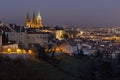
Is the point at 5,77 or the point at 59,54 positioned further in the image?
the point at 59,54

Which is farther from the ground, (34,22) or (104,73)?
(34,22)

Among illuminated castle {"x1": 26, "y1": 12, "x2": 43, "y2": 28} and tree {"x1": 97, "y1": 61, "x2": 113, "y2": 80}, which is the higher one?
illuminated castle {"x1": 26, "y1": 12, "x2": 43, "y2": 28}

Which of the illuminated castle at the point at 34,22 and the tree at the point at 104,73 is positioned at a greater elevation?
the illuminated castle at the point at 34,22

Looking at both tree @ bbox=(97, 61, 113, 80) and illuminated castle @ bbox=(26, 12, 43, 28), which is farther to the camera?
illuminated castle @ bbox=(26, 12, 43, 28)

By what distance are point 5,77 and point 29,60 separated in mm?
6305

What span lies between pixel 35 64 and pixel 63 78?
2.82 m

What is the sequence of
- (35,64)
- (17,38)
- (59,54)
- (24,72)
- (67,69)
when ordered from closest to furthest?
(24,72) → (35,64) → (67,69) → (59,54) → (17,38)

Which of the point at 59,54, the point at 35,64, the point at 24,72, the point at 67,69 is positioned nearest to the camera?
the point at 24,72

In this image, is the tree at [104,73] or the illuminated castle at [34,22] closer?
the tree at [104,73]

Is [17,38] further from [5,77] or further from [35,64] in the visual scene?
[5,77]

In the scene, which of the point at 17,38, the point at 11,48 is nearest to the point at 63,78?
the point at 11,48

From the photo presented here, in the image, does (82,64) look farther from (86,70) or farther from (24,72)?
(24,72)

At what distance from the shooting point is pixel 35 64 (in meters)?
29.5

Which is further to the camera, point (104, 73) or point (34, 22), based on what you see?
point (34, 22)
